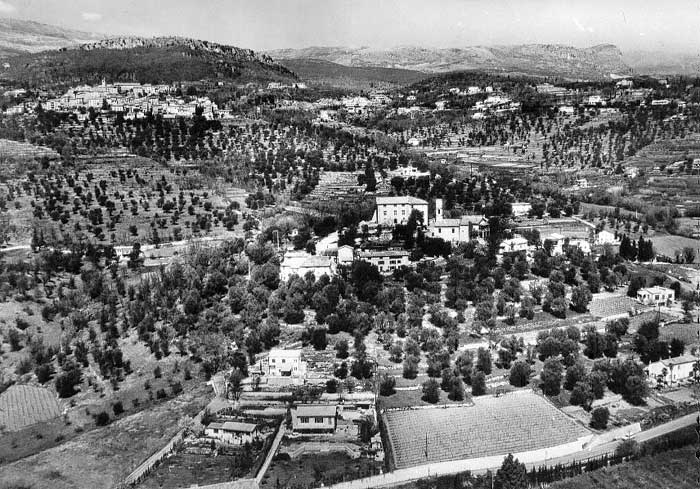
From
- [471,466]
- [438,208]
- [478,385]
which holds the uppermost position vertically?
[438,208]

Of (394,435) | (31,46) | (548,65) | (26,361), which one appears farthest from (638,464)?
(548,65)

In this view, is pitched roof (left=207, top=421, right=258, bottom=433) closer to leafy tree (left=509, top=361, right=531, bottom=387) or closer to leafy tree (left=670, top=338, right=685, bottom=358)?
leafy tree (left=509, top=361, right=531, bottom=387)

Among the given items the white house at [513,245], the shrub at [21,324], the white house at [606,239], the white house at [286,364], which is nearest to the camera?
the white house at [286,364]

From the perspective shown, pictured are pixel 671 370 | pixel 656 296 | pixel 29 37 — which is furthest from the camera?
pixel 29 37

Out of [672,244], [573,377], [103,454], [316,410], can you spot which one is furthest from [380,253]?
[103,454]

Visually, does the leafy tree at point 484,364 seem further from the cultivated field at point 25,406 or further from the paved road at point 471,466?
the cultivated field at point 25,406

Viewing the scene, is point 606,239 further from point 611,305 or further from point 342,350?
point 342,350

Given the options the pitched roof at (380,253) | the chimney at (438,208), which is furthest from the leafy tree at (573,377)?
the chimney at (438,208)

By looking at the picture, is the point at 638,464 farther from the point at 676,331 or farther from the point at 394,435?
the point at 676,331
